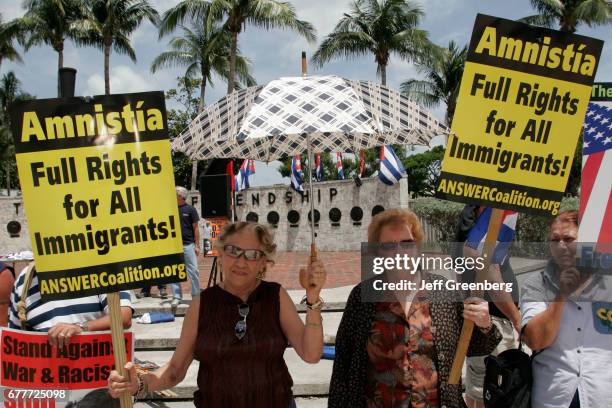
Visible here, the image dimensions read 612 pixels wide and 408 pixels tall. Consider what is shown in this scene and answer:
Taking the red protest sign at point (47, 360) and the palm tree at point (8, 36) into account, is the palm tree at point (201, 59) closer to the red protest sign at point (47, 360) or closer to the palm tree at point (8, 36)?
the palm tree at point (8, 36)

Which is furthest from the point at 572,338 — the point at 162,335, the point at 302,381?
the point at 162,335

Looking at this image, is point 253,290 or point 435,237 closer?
point 253,290

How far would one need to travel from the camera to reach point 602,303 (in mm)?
2289

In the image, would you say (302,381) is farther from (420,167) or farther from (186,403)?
(420,167)

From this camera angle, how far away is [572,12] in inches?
949

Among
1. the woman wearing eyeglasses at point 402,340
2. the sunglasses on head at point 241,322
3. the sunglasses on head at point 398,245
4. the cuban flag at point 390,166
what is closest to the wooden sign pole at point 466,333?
the woman wearing eyeglasses at point 402,340

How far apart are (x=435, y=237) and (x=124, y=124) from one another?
1643 cm

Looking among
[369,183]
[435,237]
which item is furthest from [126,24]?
[435,237]

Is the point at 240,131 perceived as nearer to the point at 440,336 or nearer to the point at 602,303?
the point at 440,336

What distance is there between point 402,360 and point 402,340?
85 millimetres

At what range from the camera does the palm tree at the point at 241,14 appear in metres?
23.5

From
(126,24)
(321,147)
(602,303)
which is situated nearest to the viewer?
(602,303)

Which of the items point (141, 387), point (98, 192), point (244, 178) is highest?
point (98, 192)

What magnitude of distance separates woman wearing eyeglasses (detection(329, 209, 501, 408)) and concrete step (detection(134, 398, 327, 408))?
2.53 metres
